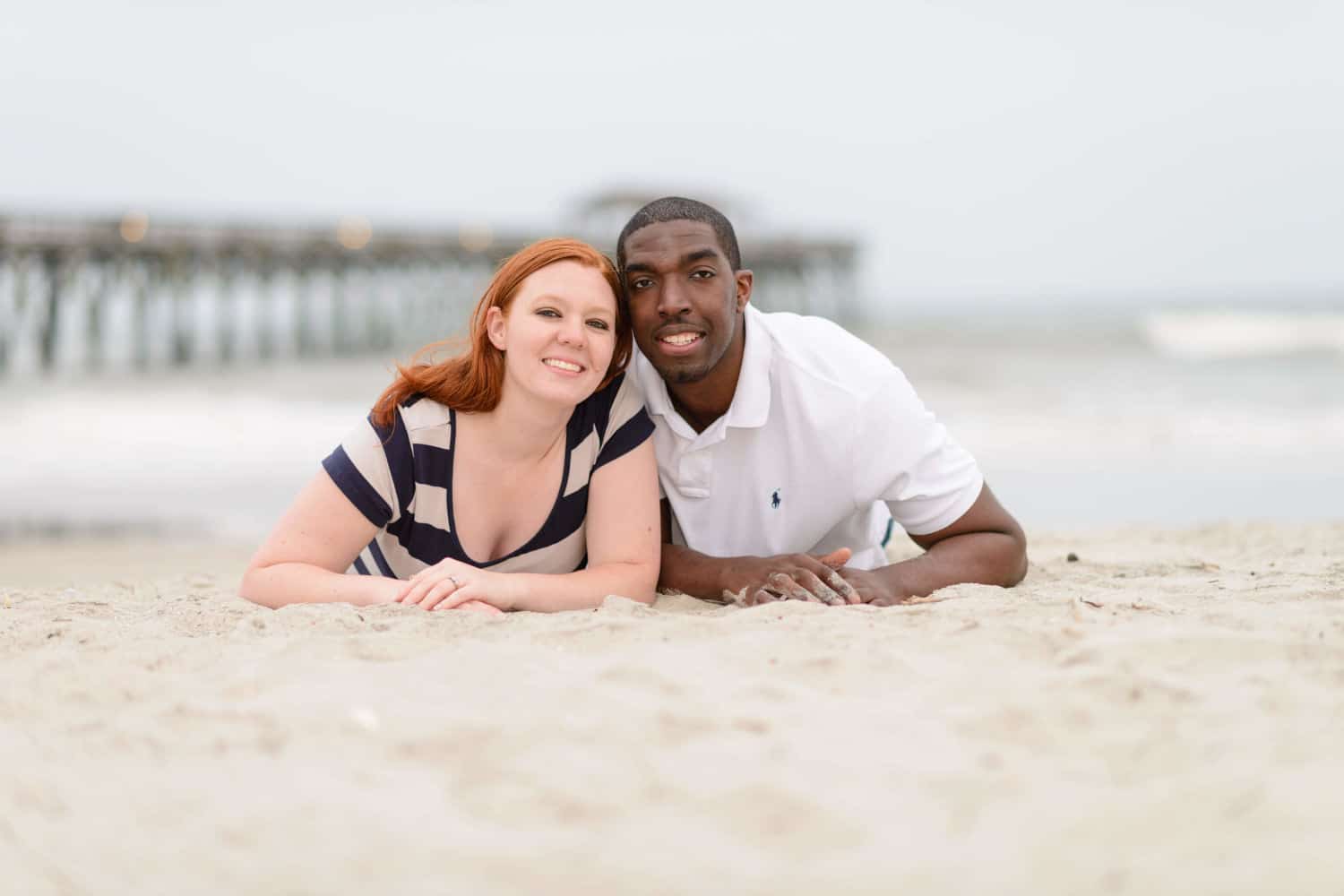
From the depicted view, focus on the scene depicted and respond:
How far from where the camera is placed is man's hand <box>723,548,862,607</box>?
3408mm

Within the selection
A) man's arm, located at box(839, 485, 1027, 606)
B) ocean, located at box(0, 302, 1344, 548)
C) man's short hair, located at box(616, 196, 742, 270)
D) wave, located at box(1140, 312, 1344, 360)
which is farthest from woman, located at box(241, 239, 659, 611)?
wave, located at box(1140, 312, 1344, 360)

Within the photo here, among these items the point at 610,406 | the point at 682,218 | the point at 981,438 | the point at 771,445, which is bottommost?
the point at 981,438

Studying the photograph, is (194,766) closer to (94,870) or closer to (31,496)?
(94,870)

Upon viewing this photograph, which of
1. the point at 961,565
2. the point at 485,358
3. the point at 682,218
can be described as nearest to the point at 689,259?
the point at 682,218

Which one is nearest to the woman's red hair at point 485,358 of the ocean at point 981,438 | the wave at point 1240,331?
the ocean at point 981,438

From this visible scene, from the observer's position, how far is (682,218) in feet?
11.4

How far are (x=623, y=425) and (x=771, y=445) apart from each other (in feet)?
1.48

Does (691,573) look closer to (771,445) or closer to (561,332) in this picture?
(771,445)

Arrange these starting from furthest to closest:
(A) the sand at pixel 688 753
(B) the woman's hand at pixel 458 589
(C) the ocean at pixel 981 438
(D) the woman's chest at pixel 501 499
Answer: (C) the ocean at pixel 981 438 < (D) the woman's chest at pixel 501 499 < (B) the woman's hand at pixel 458 589 < (A) the sand at pixel 688 753

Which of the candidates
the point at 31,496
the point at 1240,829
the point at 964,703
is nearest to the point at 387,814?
the point at 964,703

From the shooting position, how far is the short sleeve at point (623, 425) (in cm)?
361

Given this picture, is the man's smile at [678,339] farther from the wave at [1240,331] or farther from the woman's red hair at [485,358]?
the wave at [1240,331]

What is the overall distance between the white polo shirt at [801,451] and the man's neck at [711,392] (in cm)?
3

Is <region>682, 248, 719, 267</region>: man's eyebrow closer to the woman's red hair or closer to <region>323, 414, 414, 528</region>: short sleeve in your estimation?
the woman's red hair
